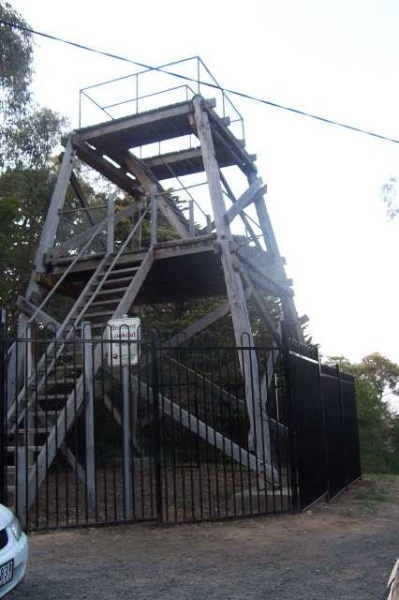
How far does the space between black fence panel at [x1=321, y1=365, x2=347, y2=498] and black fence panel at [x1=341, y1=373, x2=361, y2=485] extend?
0.42m

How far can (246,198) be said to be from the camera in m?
12.7

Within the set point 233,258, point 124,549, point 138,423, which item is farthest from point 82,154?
point 124,549

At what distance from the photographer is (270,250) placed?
14391 mm

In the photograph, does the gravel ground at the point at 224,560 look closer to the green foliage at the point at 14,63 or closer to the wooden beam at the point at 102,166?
the wooden beam at the point at 102,166

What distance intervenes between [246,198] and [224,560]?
8285 millimetres

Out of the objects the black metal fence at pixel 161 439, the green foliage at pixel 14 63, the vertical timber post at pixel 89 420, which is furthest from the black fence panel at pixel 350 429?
the green foliage at pixel 14 63

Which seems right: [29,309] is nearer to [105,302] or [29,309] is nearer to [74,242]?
[74,242]

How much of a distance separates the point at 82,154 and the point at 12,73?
5.33 metres

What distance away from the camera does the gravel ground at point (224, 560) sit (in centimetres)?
489

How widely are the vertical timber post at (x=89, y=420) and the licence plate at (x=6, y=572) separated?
329cm

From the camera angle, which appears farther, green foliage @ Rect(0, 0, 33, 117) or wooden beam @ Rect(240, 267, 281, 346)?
green foliage @ Rect(0, 0, 33, 117)

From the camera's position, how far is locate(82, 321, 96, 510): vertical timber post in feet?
26.0

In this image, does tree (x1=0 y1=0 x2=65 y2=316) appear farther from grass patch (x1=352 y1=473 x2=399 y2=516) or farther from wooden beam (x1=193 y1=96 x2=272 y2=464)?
grass patch (x1=352 y1=473 x2=399 y2=516)

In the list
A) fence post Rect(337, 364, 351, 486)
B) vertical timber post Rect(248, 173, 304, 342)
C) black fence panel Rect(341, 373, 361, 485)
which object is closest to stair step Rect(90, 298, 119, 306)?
fence post Rect(337, 364, 351, 486)
